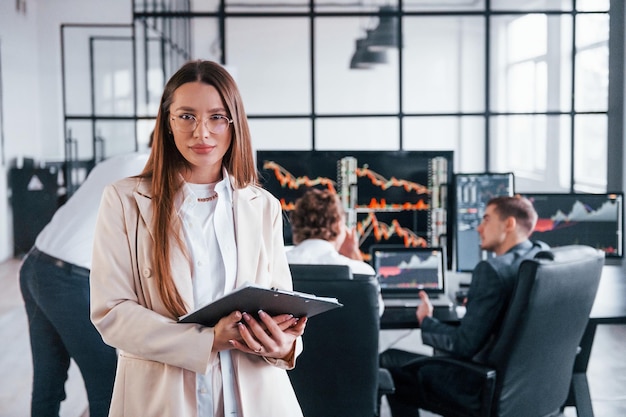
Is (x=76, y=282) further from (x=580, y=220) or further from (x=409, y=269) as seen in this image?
(x=580, y=220)

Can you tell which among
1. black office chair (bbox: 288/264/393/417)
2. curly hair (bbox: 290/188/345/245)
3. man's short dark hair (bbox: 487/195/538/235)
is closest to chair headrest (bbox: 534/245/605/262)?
man's short dark hair (bbox: 487/195/538/235)

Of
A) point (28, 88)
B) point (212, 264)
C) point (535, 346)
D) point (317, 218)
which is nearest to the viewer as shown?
point (212, 264)

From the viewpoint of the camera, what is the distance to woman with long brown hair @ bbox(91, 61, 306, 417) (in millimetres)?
1395

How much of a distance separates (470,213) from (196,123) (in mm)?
2561

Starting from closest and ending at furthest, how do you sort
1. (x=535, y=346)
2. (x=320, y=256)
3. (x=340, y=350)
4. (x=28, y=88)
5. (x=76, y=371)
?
(x=340, y=350)
(x=535, y=346)
(x=320, y=256)
(x=76, y=371)
(x=28, y=88)

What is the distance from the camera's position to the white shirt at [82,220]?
2.62 m

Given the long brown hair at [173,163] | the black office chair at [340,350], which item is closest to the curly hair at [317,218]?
the black office chair at [340,350]

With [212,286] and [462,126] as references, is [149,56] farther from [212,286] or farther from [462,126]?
[212,286]

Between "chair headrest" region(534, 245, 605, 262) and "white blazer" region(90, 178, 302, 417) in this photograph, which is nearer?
"white blazer" region(90, 178, 302, 417)

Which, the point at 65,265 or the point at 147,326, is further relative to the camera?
the point at 65,265

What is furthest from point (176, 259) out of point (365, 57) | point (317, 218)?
point (365, 57)

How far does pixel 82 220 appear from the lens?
268cm

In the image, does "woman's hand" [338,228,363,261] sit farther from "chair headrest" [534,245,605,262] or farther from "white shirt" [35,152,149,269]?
"white shirt" [35,152,149,269]

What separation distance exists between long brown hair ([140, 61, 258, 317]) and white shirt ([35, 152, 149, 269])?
1.14 m
